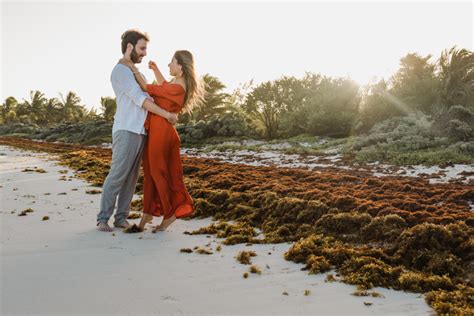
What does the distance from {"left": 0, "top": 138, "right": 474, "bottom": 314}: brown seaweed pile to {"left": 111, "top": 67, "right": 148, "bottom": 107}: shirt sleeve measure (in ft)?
4.87

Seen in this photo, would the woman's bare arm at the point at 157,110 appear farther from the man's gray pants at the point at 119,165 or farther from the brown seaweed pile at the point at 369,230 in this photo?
the brown seaweed pile at the point at 369,230

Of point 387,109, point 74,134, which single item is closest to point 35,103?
point 74,134

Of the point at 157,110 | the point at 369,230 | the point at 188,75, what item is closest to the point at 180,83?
the point at 188,75

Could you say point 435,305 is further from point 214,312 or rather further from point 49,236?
point 49,236

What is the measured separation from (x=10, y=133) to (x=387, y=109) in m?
43.2

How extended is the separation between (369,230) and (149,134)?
2401mm

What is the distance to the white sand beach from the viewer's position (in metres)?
2.31

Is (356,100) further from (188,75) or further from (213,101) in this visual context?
(188,75)

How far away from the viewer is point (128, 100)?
162 inches

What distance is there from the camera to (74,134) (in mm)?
34125

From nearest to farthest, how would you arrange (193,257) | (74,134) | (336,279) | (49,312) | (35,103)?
(49,312)
(336,279)
(193,257)
(74,134)
(35,103)

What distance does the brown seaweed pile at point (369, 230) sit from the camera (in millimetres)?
2721

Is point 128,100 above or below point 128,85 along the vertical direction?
below

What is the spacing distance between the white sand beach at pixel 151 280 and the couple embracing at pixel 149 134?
0.92 ft
